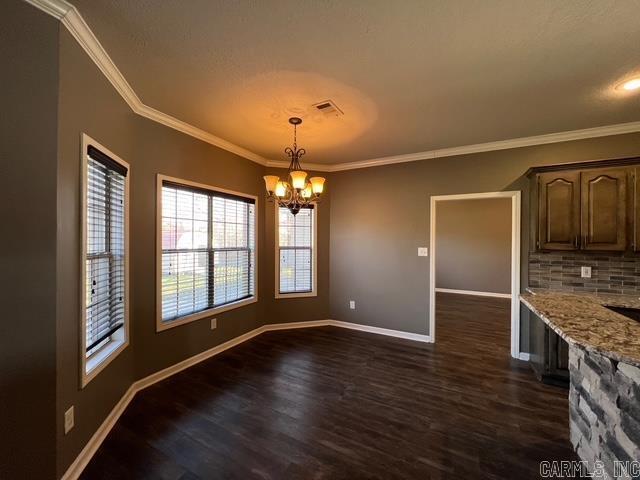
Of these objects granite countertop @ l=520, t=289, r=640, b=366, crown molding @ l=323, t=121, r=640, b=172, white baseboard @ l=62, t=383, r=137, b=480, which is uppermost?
crown molding @ l=323, t=121, r=640, b=172

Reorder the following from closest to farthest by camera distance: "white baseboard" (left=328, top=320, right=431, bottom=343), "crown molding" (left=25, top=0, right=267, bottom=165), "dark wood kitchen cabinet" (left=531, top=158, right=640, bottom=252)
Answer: "crown molding" (left=25, top=0, right=267, bottom=165)
"dark wood kitchen cabinet" (left=531, top=158, right=640, bottom=252)
"white baseboard" (left=328, top=320, right=431, bottom=343)

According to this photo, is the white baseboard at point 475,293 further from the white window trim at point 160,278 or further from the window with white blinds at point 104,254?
the window with white blinds at point 104,254

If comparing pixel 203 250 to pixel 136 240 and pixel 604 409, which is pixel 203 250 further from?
pixel 604 409

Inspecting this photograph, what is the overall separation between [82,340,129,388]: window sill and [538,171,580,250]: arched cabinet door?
14.3ft

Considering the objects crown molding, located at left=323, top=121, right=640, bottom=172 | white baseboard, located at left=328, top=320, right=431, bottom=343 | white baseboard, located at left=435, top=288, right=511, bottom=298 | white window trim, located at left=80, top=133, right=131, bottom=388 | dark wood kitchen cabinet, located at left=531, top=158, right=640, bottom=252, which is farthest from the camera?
white baseboard, located at left=435, top=288, right=511, bottom=298

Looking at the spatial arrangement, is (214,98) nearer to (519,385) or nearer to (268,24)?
(268,24)

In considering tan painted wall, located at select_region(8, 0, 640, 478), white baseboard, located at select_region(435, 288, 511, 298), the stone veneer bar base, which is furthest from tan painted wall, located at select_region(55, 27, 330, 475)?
white baseboard, located at select_region(435, 288, 511, 298)

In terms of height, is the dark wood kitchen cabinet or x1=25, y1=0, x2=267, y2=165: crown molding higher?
x1=25, y1=0, x2=267, y2=165: crown molding

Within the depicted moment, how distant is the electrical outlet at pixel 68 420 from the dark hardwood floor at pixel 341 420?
0.36 metres

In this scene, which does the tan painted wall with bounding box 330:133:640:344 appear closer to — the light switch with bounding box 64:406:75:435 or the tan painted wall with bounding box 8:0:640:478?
the tan painted wall with bounding box 8:0:640:478

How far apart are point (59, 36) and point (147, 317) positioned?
2.31 meters

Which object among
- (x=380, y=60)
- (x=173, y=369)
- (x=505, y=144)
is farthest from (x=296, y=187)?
(x=505, y=144)

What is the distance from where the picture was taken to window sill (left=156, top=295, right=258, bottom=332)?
9.54 ft

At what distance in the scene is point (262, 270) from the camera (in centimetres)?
435
